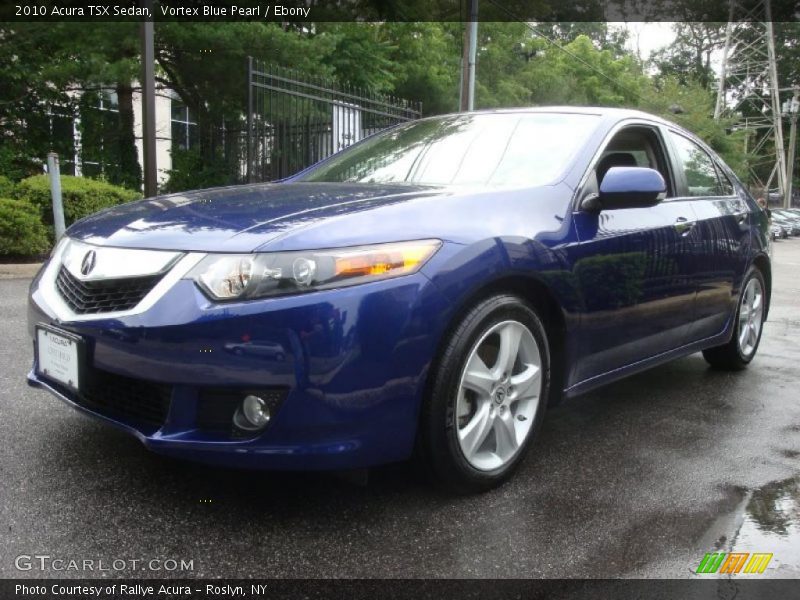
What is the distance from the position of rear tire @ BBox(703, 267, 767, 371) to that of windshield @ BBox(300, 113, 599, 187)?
1848 millimetres

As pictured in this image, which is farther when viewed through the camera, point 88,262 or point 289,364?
point 88,262

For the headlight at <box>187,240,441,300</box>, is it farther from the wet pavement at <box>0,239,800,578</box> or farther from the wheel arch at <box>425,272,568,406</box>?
the wet pavement at <box>0,239,800,578</box>

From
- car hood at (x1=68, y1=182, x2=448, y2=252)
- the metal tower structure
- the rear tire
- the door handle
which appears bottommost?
the rear tire

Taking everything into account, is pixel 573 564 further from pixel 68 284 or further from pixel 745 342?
pixel 745 342

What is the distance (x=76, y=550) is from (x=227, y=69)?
11.1m

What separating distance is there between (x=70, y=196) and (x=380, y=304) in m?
8.19

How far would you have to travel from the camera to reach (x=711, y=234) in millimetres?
3971

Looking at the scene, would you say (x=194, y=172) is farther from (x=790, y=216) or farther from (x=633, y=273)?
(x=790, y=216)

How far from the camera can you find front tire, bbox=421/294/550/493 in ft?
8.12

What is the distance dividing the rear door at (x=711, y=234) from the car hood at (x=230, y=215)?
66.0 inches

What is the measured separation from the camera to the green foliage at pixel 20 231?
8203mm

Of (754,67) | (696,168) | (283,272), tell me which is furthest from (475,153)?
(754,67)

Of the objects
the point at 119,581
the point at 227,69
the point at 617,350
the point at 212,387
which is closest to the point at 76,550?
the point at 119,581

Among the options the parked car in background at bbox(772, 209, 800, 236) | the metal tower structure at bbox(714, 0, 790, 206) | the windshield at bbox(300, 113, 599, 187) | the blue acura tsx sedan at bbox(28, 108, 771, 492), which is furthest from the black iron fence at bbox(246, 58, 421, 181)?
the metal tower structure at bbox(714, 0, 790, 206)
